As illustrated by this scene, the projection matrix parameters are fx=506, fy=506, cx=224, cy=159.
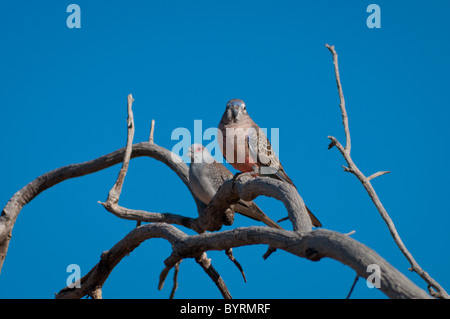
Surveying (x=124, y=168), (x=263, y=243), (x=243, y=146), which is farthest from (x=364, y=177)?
(x=124, y=168)

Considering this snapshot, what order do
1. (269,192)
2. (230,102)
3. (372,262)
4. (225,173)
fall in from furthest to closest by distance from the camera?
1. (225,173)
2. (230,102)
3. (269,192)
4. (372,262)

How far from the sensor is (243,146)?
443 centimetres

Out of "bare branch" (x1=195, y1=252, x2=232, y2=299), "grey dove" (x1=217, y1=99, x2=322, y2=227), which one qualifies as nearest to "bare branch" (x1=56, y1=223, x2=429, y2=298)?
"bare branch" (x1=195, y1=252, x2=232, y2=299)

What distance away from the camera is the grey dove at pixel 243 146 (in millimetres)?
4410

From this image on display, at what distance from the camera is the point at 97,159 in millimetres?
5754

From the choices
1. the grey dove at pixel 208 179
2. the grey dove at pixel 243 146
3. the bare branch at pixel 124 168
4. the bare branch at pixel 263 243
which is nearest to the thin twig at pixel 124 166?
the bare branch at pixel 124 168

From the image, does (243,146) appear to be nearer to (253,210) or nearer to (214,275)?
(253,210)

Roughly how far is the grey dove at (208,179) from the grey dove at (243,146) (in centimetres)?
44

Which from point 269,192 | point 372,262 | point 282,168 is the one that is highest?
point 282,168

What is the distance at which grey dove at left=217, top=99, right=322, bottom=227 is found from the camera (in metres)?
4.41
